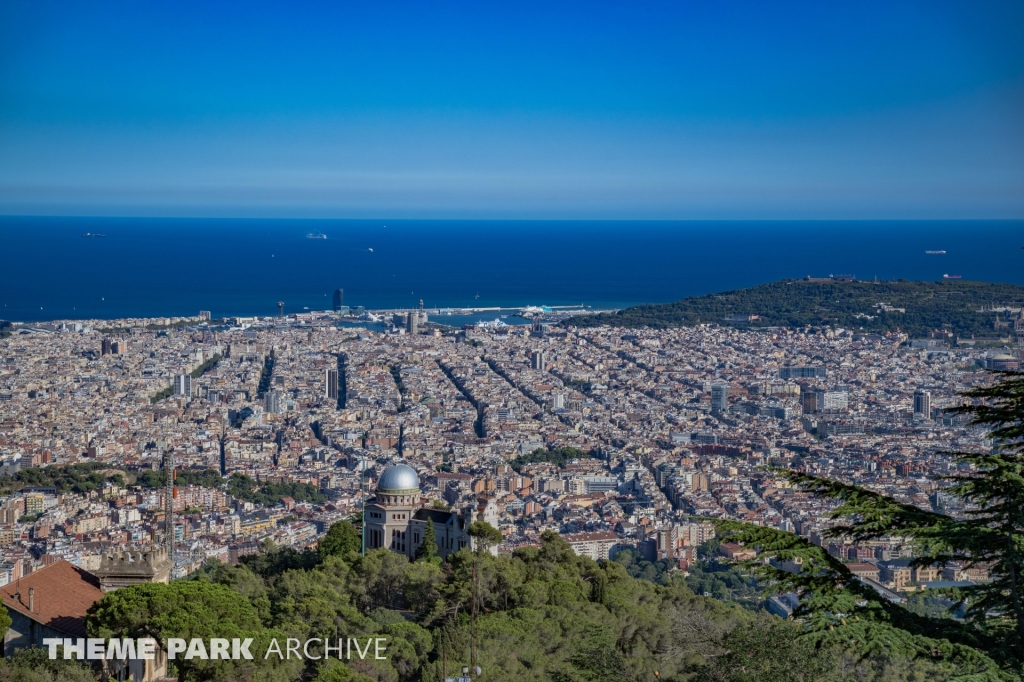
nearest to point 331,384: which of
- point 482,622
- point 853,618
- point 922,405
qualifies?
point 922,405

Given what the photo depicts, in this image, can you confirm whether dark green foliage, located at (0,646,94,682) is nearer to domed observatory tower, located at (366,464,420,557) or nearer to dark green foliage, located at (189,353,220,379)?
domed observatory tower, located at (366,464,420,557)

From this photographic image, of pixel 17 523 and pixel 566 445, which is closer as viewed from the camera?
pixel 17 523

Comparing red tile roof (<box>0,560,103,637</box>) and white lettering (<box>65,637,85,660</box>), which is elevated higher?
red tile roof (<box>0,560,103,637</box>)

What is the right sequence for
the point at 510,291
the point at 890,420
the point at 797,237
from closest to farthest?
the point at 890,420
the point at 510,291
the point at 797,237

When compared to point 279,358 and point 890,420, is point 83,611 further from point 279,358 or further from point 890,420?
point 279,358

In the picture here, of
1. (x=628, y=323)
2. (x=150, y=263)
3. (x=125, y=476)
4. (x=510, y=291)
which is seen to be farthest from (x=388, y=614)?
(x=150, y=263)

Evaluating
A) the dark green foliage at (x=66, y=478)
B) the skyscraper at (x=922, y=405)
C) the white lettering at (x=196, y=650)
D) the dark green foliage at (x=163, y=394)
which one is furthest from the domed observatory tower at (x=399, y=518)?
the skyscraper at (x=922, y=405)

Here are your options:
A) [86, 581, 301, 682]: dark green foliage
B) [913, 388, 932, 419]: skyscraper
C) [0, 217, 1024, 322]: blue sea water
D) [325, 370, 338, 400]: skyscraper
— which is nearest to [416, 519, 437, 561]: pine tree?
[86, 581, 301, 682]: dark green foliage

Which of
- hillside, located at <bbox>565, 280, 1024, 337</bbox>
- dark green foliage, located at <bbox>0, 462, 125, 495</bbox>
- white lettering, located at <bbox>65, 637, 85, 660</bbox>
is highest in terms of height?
white lettering, located at <bbox>65, 637, 85, 660</bbox>
